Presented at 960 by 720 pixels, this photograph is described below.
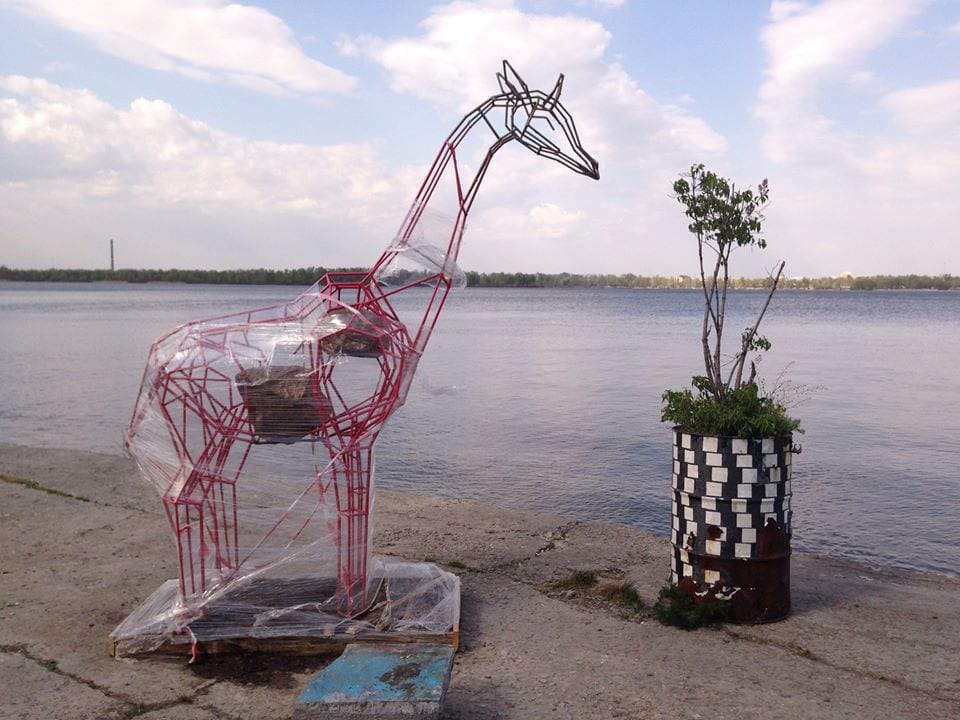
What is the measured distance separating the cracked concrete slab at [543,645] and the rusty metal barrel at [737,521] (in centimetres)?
25

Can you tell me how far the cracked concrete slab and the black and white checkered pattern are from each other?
0.58 m

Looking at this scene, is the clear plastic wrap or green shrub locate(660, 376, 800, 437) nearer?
the clear plastic wrap

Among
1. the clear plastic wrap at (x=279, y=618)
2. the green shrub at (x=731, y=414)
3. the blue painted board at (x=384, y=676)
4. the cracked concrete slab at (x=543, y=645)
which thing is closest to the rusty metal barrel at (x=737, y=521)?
the green shrub at (x=731, y=414)

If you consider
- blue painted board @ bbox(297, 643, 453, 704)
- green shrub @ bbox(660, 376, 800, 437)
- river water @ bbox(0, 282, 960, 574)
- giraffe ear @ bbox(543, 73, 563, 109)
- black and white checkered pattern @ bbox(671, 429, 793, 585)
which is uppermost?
giraffe ear @ bbox(543, 73, 563, 109)

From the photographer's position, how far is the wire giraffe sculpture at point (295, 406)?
5.52 metres

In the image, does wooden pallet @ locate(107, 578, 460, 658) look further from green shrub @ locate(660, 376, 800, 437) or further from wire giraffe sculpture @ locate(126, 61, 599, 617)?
green shrub @ locate(660, 376, 800, 437)

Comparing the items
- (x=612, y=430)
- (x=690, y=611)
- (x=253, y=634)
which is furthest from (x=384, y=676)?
(x=612, y=430)

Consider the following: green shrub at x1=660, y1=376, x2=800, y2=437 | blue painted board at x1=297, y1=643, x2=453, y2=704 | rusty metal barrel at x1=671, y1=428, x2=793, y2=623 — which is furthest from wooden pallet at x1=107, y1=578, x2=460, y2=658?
green shrub at x1=660, y1=376, x2=800, y2=437

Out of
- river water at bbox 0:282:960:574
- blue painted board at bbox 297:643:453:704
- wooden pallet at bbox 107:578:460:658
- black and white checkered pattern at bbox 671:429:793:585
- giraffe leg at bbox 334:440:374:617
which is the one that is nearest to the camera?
blue painted board at bbox 297:643:453:704

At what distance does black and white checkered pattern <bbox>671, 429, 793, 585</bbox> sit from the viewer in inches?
237

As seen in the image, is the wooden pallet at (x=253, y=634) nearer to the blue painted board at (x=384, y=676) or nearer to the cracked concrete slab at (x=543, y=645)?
the cracked concrete slab at (x=543, y=645)

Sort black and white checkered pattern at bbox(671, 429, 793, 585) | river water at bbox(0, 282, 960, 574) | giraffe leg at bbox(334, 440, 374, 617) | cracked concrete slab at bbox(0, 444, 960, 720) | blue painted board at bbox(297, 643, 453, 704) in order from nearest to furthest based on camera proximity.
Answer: blue painted board at bbox(297, 643, 453, 704), cracked concrete slab at bbox(0, 444, 960, 720), giraffe leg at bbox(334, 440, 374, 617), black and white checkered pattern at bbox(671, 429, 793, 585), river water at bbox(0, 282, 960, 574)

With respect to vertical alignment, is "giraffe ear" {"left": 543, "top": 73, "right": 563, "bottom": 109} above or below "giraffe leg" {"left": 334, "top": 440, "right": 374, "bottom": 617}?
above

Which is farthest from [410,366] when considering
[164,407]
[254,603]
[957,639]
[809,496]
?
[809,496]
